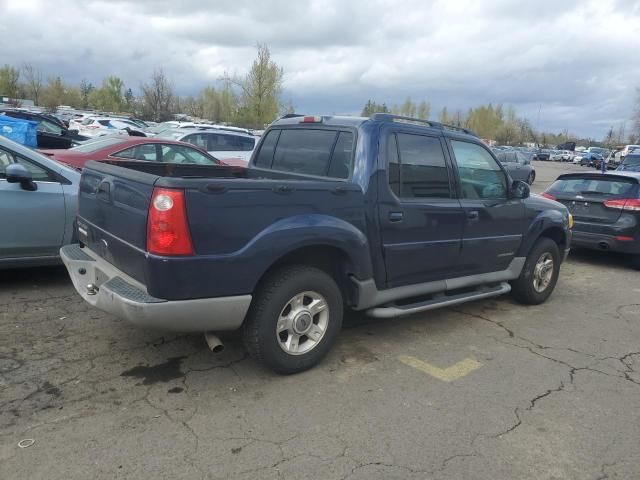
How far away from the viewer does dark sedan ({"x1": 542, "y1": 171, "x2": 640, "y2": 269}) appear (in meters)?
7.84

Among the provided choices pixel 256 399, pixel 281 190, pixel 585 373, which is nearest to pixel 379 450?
pixel 256 399

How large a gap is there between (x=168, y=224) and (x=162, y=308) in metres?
0.52

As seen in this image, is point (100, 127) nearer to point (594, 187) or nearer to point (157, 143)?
point (157, 143)

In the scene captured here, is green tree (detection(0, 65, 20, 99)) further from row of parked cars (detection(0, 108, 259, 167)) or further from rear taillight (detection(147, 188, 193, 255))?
rear taillight (detection(147, 188, 193, 255))

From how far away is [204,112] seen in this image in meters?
73.2

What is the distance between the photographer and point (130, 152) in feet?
28.4

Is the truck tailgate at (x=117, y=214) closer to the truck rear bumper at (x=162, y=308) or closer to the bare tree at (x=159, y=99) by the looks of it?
the truck rear bumper at (x=162, y=308)

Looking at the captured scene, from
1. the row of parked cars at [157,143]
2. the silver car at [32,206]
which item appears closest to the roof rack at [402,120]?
the silver car at [32,206]

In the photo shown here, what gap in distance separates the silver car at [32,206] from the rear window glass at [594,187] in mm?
7550

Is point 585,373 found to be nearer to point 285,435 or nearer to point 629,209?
point 285,435

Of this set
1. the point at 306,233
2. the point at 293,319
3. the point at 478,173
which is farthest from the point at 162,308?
the point at 478,173

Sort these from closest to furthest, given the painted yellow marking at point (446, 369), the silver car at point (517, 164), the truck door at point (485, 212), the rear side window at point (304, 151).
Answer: the painted yellow marking at point (446, 369) → the rear side window at point (304, 151) → the truck door at point (485, 212) → the silver car at point (517, 164)

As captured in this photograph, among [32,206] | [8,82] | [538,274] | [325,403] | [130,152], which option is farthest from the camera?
[8,82]

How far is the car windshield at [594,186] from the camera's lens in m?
8.15
